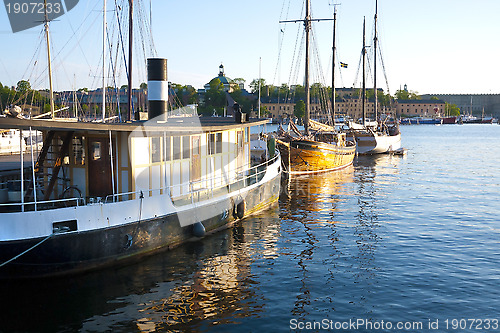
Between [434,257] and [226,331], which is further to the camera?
[434,257]

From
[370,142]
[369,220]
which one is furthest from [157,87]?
[370,142]

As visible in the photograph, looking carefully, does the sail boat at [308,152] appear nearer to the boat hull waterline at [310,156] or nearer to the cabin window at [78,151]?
the boat hull waterline at [310,156]

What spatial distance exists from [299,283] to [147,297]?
4694 mm

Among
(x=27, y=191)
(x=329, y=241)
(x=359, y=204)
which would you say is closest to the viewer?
(x=27, y=191)

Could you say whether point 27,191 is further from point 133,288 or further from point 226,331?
point 226,331

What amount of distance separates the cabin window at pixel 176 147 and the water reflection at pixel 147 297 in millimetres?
3653

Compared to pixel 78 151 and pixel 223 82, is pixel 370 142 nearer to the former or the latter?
A: pixel 78 151

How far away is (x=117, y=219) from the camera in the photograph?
15336mm

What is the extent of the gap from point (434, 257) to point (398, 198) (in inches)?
512

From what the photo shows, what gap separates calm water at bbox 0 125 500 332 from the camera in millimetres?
12742

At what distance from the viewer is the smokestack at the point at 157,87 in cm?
1953

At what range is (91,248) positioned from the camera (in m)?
14.9

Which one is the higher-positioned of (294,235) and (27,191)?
(27,191)

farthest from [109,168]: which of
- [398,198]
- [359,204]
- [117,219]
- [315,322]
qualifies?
[398,198]
